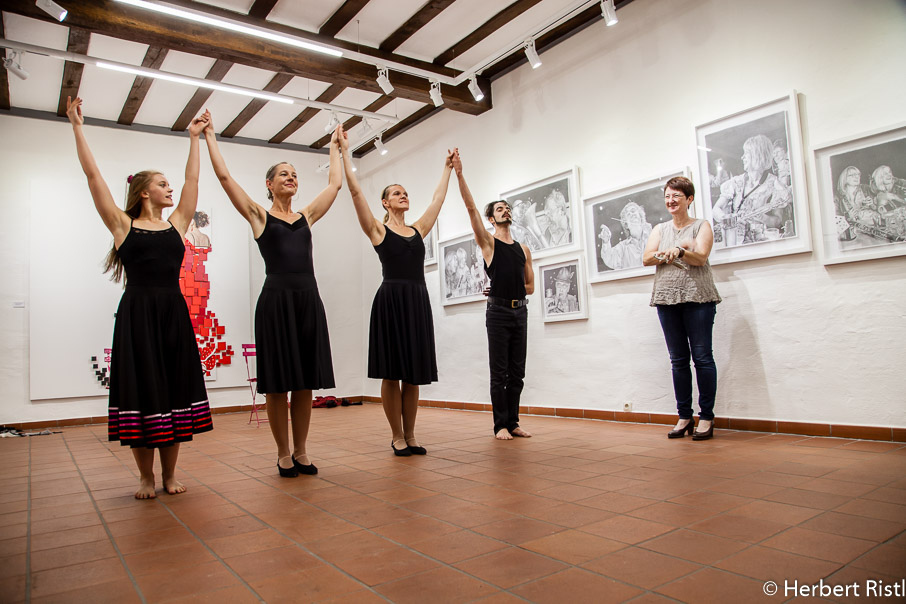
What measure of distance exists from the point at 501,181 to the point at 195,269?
4080 mm

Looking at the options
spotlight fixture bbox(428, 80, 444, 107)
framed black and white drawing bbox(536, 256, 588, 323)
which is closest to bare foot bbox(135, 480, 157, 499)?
framed black and white drawing bbox(536, 256, 588, 323)

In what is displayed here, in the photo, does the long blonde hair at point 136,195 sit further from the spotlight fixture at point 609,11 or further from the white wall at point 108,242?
the white wall at point 108,242

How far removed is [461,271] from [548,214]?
1597 mm

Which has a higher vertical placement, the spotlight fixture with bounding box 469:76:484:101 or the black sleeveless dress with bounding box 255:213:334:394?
the spotlight fixture with bounding box 469:76:484:101

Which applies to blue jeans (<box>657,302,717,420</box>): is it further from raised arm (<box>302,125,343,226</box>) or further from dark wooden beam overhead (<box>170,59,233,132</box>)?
dark wooden beam overhead (<box>170,59,233,132</box>)

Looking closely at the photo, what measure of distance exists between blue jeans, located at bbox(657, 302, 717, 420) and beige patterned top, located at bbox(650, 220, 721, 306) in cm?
7

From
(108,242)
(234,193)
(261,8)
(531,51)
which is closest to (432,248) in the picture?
(531,51)

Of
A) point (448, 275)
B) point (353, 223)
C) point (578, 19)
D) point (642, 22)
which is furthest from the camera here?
point (353, 223)

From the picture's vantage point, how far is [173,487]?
2881mm

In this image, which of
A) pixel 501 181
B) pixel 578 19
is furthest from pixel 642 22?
pixel 501 181

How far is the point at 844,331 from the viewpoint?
3650 millimetres

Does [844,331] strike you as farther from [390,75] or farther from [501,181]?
[390,75]

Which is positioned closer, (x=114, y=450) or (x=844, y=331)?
(x=844, y=331)

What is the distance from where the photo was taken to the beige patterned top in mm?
3861
